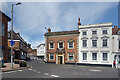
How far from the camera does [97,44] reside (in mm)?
25500

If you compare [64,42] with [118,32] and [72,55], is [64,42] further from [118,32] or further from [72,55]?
[118,32]

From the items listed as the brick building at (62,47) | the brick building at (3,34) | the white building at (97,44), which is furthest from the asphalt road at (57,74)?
the brick building at (3,34)

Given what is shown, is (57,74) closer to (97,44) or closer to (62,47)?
(97,44)

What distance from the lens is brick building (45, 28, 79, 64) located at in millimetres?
27562

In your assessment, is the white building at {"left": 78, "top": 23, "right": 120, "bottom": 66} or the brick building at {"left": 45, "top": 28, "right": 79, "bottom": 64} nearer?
the white building at {"left": 78, "top": 23, "right": 120, "bottom": 66}

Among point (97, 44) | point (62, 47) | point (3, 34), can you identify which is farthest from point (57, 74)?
point (3, 34)

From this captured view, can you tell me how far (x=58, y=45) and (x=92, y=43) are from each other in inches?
354

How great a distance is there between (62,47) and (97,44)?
9.05m

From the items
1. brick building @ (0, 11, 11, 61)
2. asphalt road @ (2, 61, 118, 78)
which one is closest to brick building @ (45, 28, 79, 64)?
brick building @ (0, 11, 11, 61)

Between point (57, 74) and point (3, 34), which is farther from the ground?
point (3, 34)

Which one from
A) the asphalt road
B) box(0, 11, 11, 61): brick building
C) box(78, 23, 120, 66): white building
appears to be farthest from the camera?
box(0, 11, 11, 61): brick building

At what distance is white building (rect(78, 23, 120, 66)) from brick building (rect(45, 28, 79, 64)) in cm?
159

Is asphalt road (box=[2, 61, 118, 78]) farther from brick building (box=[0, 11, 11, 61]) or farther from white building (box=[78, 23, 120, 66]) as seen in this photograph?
brick building (box=[0, 11, 11, 61])

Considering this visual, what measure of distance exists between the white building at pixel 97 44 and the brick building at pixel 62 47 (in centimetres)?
159
